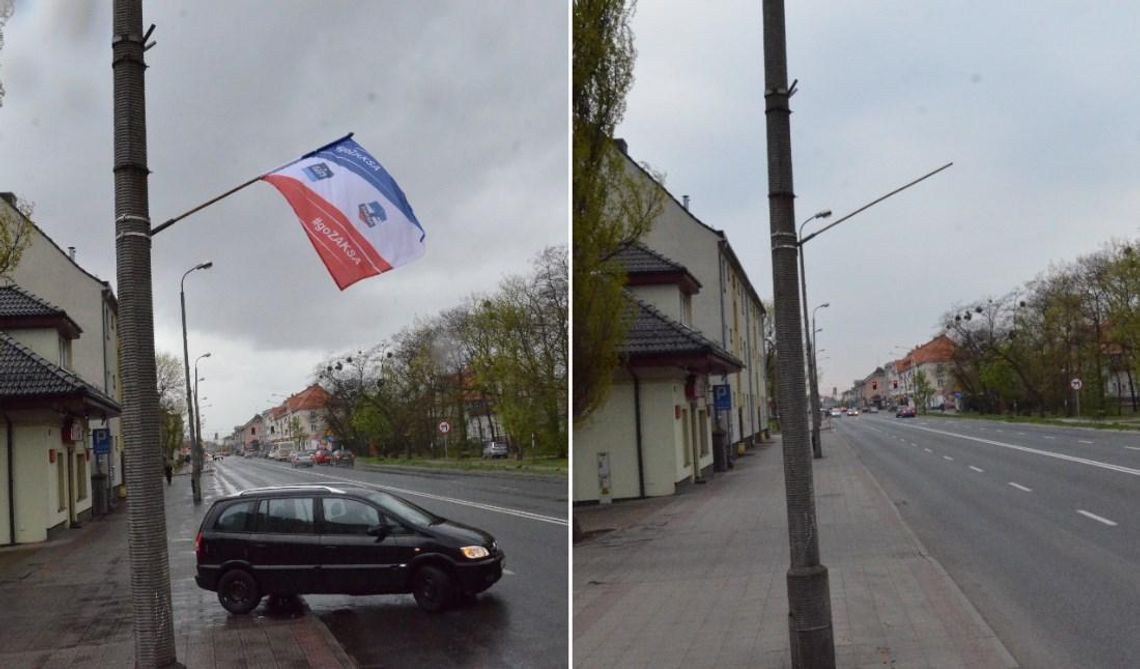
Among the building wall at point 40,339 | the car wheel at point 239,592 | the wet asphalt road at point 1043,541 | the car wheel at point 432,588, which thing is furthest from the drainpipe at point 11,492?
the wet asphalt road at point 1043,541

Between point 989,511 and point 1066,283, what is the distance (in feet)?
198

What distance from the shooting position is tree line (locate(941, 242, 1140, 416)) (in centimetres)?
6444

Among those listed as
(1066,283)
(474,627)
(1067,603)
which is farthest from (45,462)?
(1066,283)

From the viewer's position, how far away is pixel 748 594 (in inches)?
440

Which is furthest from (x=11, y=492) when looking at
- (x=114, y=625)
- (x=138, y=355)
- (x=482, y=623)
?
(x=138, y=355)

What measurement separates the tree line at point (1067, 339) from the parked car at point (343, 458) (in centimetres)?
4644

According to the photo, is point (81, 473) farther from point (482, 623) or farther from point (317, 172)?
point (317, 172)

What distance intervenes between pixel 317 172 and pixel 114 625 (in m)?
7.81

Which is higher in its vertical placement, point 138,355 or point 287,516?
point 138,355

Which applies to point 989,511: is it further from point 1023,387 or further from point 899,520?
point 1023,387

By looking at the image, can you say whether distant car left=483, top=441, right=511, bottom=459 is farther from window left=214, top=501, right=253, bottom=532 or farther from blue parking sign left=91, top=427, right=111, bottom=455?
window left=214, top=501, right=253, bottom=532

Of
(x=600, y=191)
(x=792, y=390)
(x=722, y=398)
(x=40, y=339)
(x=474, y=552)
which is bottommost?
(x=474, y=552)

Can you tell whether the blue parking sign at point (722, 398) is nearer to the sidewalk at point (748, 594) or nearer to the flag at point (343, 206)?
the sidewalk at point (748, 594)

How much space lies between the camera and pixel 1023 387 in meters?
84.4
